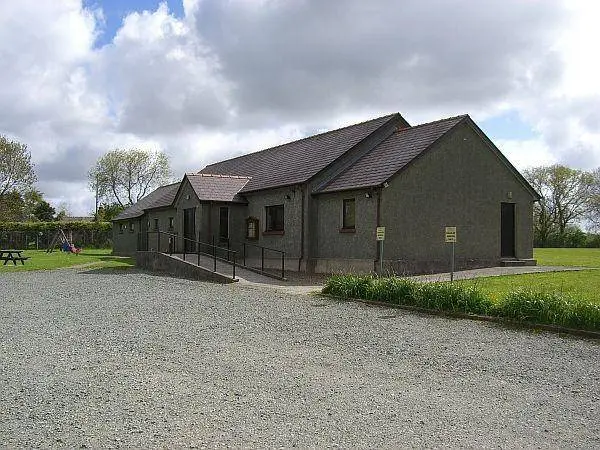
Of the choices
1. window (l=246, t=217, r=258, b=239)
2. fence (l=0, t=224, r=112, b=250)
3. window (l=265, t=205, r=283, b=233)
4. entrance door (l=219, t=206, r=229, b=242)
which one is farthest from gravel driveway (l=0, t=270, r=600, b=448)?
fence (l=0, t=224, r=112, b=250)

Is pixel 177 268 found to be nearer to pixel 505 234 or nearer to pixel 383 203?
pixel 383 203

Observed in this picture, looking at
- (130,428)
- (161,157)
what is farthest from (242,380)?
(161,157)

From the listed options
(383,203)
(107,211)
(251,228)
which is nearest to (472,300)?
(383,203)

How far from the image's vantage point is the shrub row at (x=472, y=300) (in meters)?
9.89

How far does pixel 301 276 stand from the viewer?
22000 millimetres

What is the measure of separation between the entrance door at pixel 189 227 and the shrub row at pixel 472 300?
42.6ft

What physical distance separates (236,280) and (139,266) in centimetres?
973

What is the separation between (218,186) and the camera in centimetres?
2778

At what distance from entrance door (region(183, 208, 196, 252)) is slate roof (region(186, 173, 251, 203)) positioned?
1140 millimetres

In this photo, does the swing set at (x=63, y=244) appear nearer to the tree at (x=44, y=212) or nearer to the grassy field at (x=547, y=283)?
the tree at (x=44, y=212)

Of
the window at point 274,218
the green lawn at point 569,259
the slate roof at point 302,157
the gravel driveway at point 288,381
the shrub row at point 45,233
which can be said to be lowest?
the gravel driveway at point 288,381

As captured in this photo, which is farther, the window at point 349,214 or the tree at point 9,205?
the tree at point 9,205

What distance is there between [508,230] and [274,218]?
32.1ft

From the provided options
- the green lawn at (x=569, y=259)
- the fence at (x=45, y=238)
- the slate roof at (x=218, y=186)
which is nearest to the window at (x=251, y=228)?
the slate roof at (x=218, y=186)
